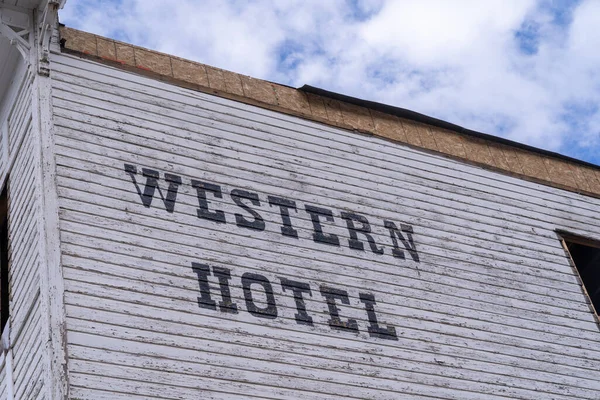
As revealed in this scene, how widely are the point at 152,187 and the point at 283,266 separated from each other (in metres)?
2.02

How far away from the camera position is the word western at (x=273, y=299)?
12141mm

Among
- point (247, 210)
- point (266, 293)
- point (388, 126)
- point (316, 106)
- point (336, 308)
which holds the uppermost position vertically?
point (316, 106)

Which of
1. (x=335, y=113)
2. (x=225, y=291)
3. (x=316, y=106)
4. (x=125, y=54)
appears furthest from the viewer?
(x=335, y=113)

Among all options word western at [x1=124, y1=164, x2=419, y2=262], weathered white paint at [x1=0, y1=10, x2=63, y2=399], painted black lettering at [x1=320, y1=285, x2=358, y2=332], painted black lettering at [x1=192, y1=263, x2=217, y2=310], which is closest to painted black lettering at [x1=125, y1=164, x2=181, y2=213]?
word western at [x1=124, y1=164, x2=419, y2=262]

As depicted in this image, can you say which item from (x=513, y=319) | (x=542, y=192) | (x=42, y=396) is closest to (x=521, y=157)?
(x=542, y=192)

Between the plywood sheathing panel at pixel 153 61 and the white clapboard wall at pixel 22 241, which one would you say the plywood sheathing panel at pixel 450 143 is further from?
the white clapboard wall at pixel 22 241

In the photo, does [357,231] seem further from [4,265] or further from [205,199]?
[4,265]

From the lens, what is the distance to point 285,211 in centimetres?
1367

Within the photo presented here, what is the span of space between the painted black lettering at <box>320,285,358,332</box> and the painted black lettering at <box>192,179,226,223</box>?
169 cm

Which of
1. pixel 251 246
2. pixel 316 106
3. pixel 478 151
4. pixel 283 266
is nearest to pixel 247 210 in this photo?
pixel 251 246

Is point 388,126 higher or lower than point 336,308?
higher

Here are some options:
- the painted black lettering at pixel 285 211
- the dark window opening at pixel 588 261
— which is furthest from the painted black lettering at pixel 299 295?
the dark window opening at pixel 588 261

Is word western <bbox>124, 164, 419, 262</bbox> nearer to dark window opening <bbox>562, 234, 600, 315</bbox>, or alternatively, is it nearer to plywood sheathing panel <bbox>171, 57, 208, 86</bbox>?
plywood sheathing panel <bbox>171, 57, 208, 86</bbox>

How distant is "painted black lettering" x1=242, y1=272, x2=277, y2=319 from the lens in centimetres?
1232
